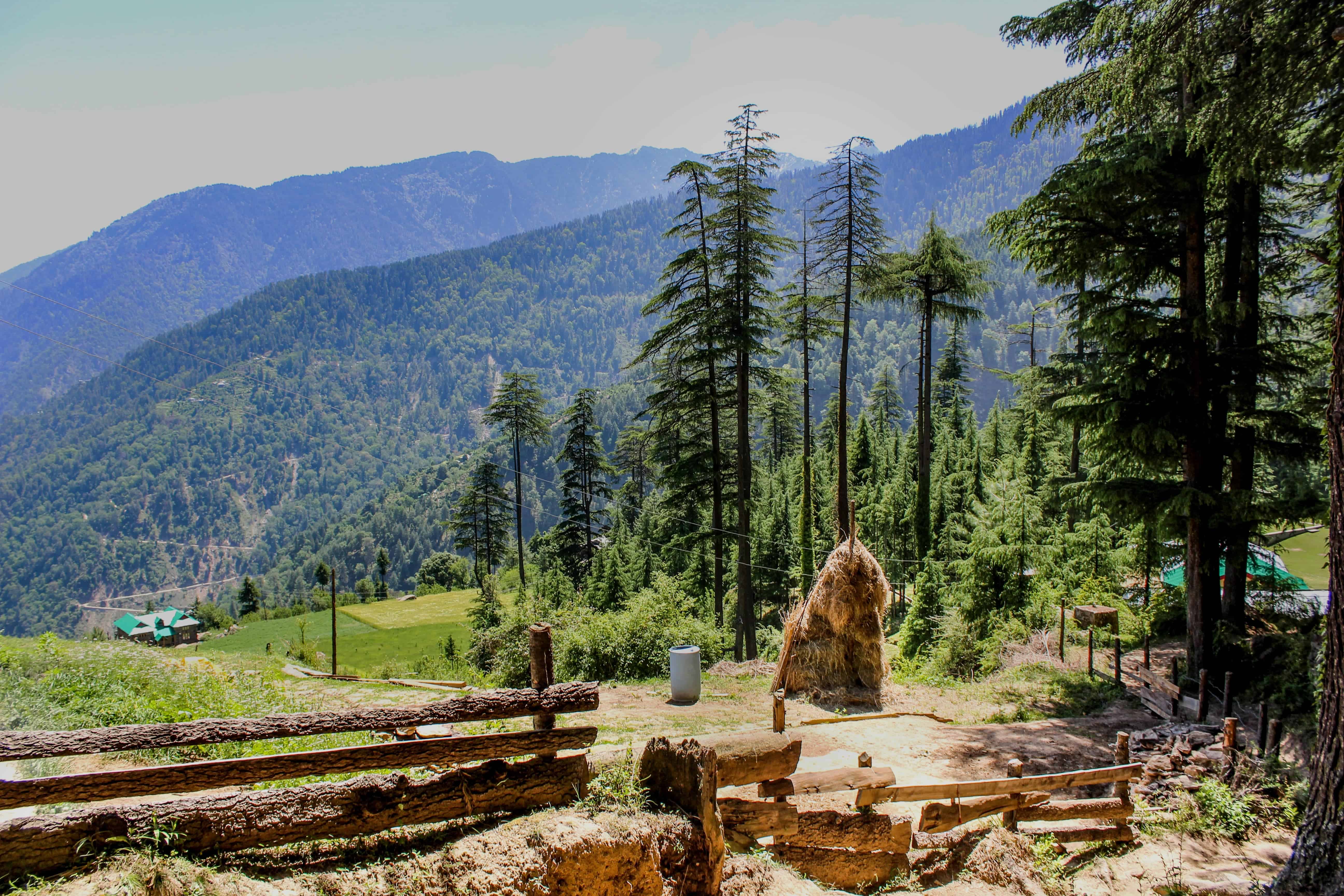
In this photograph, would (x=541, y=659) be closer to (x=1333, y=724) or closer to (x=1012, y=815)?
(x=1012, y=815)

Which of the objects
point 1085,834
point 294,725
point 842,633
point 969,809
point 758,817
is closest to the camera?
point 294,725

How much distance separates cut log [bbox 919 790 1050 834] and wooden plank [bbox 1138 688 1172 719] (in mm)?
4951

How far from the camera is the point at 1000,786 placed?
756 centimetres

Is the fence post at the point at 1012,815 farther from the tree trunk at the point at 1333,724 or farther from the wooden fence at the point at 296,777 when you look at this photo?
the wooden fence at the point at 296,777

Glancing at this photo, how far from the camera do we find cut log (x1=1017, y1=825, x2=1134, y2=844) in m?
7.80

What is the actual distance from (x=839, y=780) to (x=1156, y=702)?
799cm

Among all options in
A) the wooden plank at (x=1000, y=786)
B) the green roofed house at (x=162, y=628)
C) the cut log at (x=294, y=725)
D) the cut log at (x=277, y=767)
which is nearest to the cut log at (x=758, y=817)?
the wooden plank at (x=1000, y=786)

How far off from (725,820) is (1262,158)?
11.5 m

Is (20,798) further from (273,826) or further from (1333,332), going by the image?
(1333,332)

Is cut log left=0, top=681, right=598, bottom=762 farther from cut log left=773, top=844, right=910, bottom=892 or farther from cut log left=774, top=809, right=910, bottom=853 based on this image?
cut log left=773, top=844, right=910, bottom=892

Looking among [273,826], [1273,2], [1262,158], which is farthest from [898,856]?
[1273,2]

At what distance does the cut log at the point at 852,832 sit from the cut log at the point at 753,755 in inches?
32.6

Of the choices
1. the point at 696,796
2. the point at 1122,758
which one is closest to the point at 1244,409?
the point at 1122,758

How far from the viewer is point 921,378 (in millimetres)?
27641
